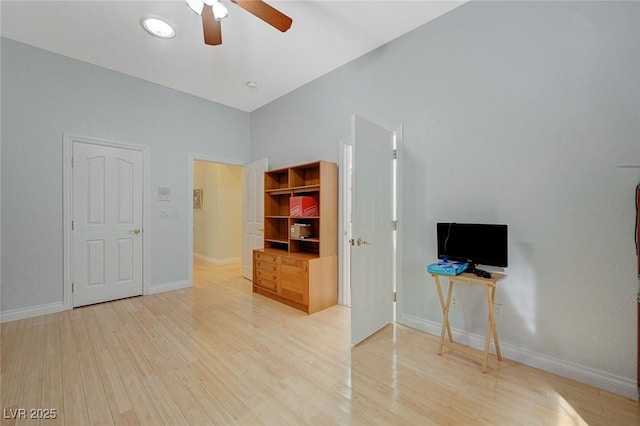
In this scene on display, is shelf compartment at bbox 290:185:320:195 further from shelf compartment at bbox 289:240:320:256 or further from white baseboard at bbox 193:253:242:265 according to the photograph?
white baseboard at bbox 193:253:242:265

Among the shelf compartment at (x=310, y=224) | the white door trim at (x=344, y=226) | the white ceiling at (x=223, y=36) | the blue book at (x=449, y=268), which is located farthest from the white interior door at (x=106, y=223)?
the blue book at (x=449, y=268)

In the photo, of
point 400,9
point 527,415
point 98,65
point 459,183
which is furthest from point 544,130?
point 98,65

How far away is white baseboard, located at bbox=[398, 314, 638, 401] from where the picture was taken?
1.72 m

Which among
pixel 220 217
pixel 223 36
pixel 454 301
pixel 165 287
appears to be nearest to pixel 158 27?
pixel 223 36

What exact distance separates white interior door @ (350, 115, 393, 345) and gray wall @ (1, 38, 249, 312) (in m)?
3.12

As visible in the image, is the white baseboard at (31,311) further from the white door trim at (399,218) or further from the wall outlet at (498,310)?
the wall outlet at (498,310)

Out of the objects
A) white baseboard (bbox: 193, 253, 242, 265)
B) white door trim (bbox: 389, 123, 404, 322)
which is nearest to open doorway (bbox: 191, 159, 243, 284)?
white baseboard (bbox: 193, 253, 242, 265)

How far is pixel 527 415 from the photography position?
156cm

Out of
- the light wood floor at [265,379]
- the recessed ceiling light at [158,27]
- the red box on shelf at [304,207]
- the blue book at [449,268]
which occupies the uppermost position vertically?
the recessed ceiling light at [158,27]

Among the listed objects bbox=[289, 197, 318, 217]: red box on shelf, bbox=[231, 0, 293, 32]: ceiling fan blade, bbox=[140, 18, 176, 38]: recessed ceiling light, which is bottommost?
bbox=[289, 197, 318, 217]: red box on shelf

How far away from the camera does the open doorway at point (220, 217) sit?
5.98 m

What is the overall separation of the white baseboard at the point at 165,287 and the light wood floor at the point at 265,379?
939 millimetres

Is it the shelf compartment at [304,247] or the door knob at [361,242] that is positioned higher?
the door knob at [361,242]

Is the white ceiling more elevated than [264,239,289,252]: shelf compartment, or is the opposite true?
the white ceiling
